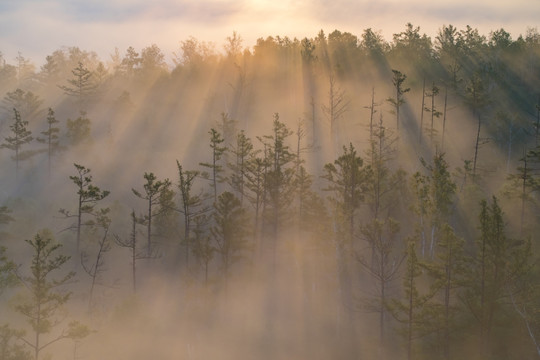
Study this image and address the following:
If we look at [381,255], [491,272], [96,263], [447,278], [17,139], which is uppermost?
[17,139]

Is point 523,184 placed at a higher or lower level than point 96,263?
higher

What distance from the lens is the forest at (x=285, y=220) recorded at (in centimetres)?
3128

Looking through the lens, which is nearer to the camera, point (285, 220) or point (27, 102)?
point (285, 220)

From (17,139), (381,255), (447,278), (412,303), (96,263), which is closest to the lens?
(447,278)

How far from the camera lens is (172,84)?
102 metres

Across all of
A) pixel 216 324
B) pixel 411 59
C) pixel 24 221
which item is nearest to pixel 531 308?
pixel 216 324

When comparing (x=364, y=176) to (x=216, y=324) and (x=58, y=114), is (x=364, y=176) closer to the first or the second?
(x=216, y=324)

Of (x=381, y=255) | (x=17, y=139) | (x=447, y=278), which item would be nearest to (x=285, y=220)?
(x=381, y=255)

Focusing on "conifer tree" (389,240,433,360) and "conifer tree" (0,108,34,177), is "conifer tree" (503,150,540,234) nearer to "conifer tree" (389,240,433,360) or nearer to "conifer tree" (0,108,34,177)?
"conifer tree" (389,240,433,360)

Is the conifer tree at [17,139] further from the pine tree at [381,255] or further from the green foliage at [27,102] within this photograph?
the pine tree at [381,255]

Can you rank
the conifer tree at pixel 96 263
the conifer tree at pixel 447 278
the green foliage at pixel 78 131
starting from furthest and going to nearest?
the green foliage at pixel 78 131, the conifer tree at pixel 96 263, the conifer tree at pixel 447 278

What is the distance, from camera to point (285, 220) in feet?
160

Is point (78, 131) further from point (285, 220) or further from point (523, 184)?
point (523, 184)

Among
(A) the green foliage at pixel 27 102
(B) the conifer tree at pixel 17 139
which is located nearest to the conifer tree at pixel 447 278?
(B) the conifer tree at pixel 17 139
